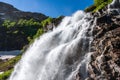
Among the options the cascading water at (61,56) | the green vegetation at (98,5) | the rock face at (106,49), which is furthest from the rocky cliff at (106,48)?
the green vegetation at (98,5)

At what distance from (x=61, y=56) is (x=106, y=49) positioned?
232 inches

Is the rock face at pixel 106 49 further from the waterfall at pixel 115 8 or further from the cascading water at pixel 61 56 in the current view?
the waterfall at pixel 115 8

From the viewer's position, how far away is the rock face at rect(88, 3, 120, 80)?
3259cm

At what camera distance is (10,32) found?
159875mm

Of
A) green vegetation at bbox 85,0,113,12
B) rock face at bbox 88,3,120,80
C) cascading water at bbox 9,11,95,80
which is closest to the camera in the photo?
rock face at bbox 88,3,120,80

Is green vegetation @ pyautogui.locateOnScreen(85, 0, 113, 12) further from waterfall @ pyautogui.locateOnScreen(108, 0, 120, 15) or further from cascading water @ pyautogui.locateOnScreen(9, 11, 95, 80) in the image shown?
cascading water @ pyautogui.locateOnScreen(9, 11, 95, 80)

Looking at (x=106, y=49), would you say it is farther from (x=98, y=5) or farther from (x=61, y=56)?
(x=98, y=5)

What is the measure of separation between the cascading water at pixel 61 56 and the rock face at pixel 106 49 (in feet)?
2.91

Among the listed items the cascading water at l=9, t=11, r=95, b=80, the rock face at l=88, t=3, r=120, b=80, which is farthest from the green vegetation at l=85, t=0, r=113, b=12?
the rock face at l=88, t=3, r=120, b=80

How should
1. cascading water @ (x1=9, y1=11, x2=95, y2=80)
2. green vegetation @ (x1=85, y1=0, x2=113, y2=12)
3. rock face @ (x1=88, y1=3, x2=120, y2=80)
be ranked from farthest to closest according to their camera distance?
1. green vegetation @ (x1=85, y1=0, x2=113, y2=12)
2. cascading water @ (x1=9, y1=11, x2=95, y2=80)
3. rock face @ (x1=88, y1=3, x2=120, y2=80)

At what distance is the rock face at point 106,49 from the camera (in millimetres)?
32594

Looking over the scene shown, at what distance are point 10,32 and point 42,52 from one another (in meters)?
119

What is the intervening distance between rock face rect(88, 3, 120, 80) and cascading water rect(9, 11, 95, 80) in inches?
34.9

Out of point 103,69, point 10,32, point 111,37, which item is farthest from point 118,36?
point 10,32
